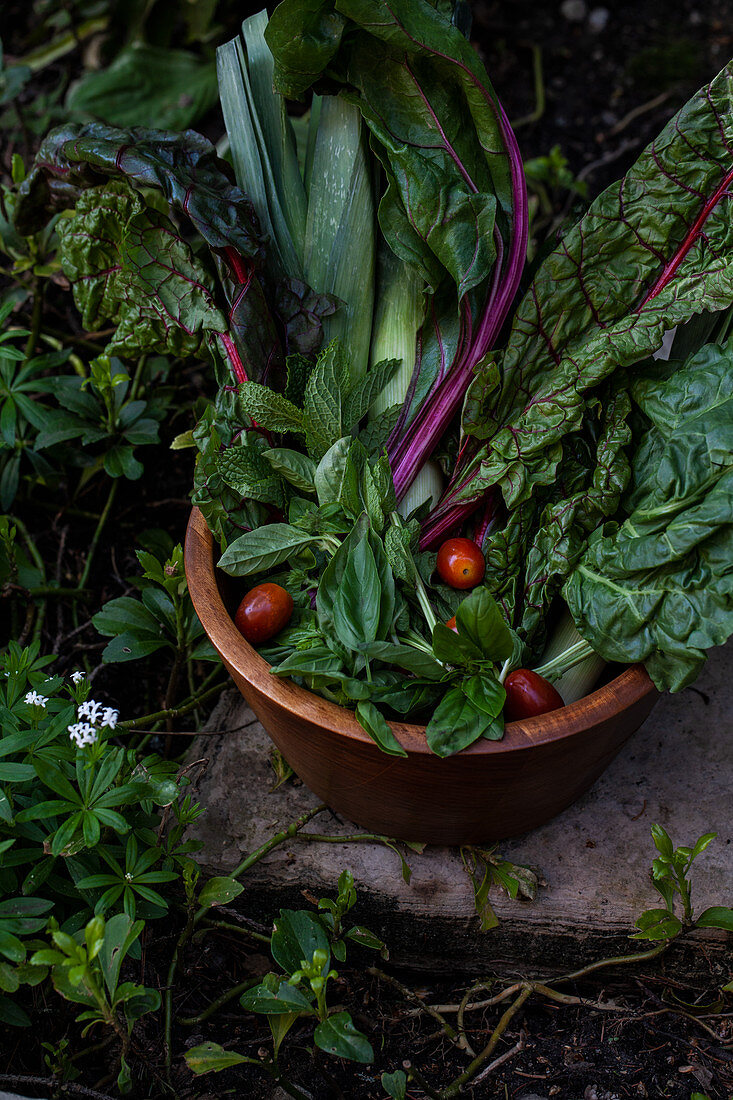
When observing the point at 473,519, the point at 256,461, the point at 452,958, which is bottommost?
the point at 452,958

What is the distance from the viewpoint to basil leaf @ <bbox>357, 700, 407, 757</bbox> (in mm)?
1107

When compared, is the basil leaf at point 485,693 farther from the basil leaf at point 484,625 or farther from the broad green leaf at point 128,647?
the broad green leaf at point 128,647

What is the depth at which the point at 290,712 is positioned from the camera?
1.18 m

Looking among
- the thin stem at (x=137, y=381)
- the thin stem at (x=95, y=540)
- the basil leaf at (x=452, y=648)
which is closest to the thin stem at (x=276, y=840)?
the basil leaf at (x=452, y=648)

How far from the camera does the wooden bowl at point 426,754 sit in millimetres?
1149

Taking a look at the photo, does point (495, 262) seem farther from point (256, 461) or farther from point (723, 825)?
point (723, 825)

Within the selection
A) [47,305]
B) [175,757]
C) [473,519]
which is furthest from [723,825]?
[47,305]

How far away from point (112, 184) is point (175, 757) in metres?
1.05

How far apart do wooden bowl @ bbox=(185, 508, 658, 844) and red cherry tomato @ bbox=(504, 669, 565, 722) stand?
66 millimetres

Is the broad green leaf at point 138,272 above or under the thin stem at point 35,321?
above

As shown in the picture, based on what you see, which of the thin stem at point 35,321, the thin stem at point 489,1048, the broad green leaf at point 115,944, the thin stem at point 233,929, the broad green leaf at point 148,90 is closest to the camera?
the broad green leaf at point 115,944

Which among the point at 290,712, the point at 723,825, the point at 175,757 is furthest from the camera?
the point at 175,757

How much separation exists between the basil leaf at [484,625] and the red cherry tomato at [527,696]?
95 millimetres

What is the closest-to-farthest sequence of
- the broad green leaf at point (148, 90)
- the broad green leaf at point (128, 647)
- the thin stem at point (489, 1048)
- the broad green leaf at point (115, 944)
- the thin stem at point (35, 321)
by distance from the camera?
the broad green leaf at point (115, 944)
the thin stem at point (489, 1048)
the broad green leaf at point (128, 647)
the thin stem at point (35, 321)
the broad green leaf at point (148, 90)
